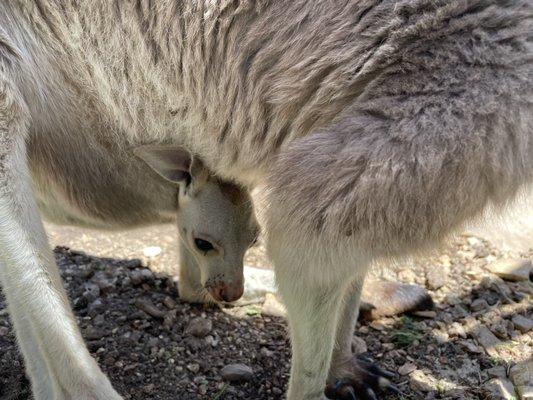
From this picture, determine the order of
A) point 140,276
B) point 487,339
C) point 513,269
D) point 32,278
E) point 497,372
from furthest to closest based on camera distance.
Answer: point 513,269
point 140,276
point 487,339
point 497,372
point 32,278

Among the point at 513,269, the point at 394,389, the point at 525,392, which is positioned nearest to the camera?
the point at 525,392

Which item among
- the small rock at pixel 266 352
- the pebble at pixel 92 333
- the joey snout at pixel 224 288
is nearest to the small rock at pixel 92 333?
the pebble at pixel 92 333

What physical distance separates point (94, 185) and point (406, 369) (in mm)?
1553

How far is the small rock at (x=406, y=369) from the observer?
3.29 metres

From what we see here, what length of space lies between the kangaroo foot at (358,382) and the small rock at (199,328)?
63cm

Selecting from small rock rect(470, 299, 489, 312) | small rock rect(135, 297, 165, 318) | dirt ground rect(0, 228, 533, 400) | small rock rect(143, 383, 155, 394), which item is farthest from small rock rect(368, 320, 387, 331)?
small rock rect(143, 383, 155, 394)

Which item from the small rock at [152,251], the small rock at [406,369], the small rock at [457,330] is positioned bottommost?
the small rock at [406,369]

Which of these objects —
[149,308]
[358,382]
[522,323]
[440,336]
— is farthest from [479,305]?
[149,308]

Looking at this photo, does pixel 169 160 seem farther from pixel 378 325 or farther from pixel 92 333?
pixel 378 325

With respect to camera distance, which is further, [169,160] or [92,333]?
[92,333]

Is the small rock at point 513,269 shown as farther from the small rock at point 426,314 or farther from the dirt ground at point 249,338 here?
the small rock at point 426,314

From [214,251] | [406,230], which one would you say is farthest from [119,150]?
[406,230]

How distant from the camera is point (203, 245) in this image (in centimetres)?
334

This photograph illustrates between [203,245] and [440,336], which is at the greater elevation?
[203,245]
